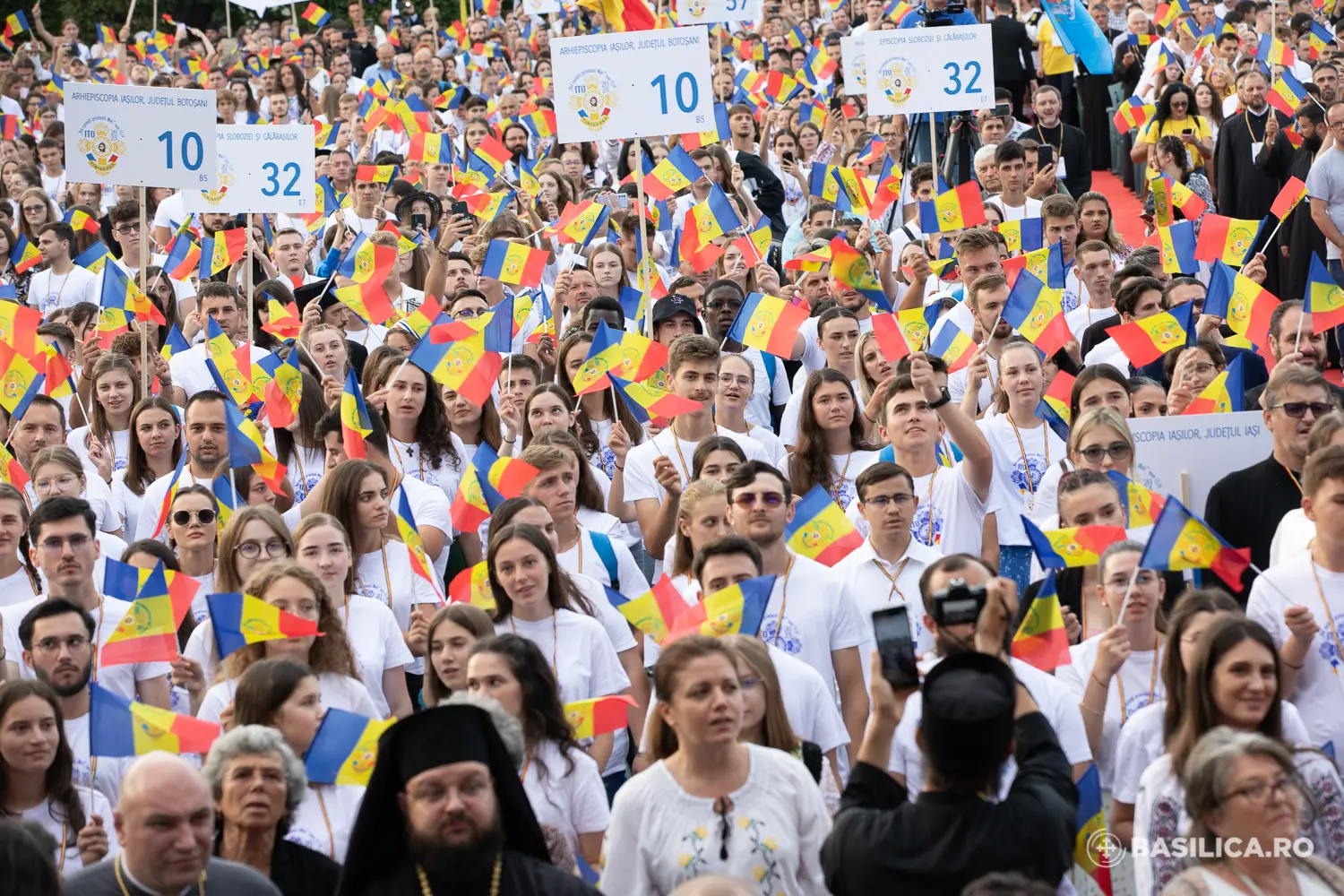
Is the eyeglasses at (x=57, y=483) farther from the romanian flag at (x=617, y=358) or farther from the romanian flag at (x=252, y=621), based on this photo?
the romanian flag at (x=617, y=358)

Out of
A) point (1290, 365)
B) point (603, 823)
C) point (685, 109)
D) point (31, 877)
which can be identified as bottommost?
point (603, 823)

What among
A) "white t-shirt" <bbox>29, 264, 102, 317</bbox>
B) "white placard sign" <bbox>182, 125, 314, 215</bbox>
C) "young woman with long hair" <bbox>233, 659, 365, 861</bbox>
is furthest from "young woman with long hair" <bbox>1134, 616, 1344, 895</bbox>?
"white t-shirt" <bbox>29, 264, 102, 317</bbox>

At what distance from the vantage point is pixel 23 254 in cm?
1463

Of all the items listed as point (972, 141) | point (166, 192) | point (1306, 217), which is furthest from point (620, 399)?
point (166, 192)

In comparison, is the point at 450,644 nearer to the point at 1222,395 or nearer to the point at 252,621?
the point at 252,621

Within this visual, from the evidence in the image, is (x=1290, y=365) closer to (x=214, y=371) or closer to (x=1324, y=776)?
(x=1324, y=776)

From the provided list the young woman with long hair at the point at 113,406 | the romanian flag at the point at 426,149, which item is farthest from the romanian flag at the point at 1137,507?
the romanian flag at the point at 426,149

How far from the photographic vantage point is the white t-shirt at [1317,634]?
5977mm

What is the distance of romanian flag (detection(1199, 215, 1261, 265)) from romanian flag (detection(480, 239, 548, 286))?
406cm

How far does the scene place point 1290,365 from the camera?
7.50 metres

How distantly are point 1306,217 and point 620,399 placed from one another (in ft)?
20.4

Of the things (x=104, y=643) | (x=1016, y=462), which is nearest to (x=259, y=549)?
(x=104, y=643)

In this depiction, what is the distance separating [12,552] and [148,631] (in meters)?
1.27

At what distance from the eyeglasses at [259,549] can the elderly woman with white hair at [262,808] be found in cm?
207
